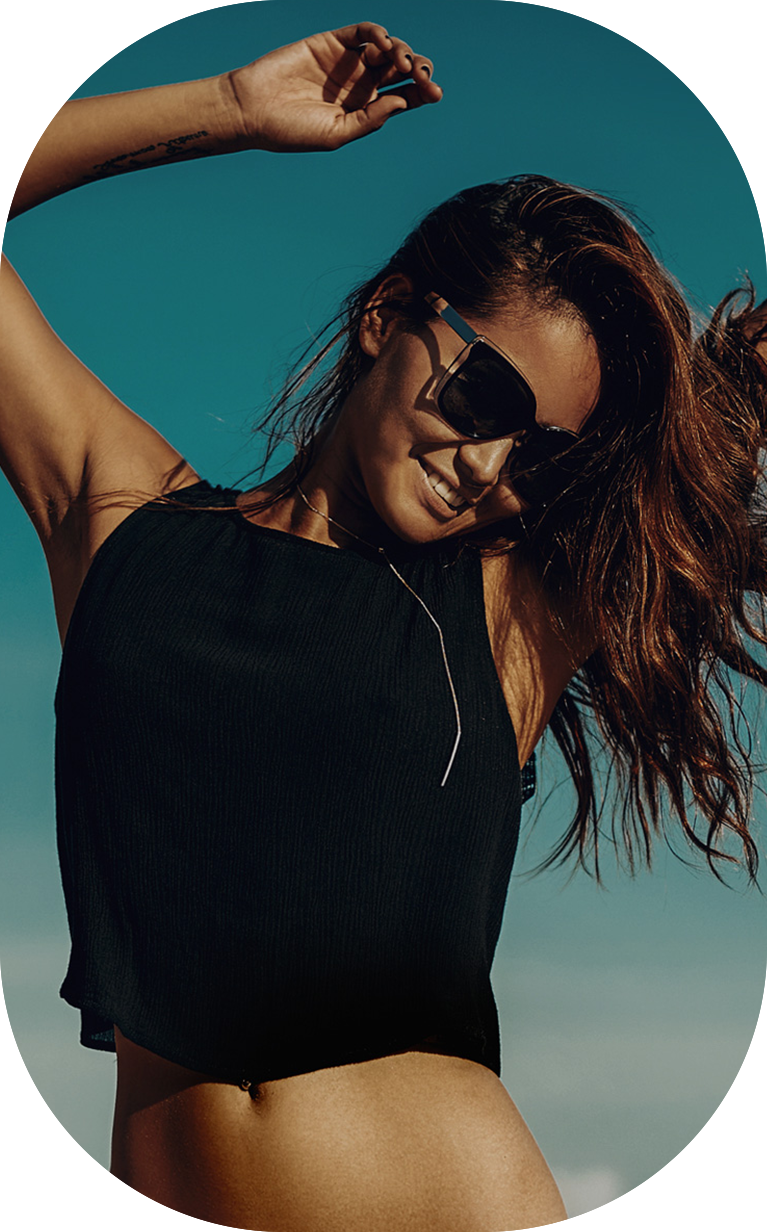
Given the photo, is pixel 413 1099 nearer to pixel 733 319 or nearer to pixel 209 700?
pixel 209 700

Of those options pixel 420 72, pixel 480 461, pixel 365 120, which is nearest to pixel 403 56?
pixel 420 72

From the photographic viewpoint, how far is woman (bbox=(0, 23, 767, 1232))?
1978 millimetres

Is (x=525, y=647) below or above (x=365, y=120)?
below

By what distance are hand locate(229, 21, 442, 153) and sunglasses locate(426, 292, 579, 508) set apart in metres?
0.45

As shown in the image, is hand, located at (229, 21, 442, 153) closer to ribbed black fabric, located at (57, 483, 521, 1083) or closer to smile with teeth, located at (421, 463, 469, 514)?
smile with teeth, located at (421, 463, 469, 514)

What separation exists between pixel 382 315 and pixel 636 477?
0.71 meters

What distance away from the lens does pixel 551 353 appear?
7.82ft

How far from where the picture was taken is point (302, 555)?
2.42 m

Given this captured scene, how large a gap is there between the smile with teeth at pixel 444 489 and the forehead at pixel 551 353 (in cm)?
26

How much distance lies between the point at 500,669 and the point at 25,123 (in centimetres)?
145

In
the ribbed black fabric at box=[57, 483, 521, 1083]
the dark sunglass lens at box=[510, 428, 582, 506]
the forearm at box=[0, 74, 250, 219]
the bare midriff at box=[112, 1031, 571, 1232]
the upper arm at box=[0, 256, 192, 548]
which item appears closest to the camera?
the bare midriff at box=[112, 1031, 571, 1232]

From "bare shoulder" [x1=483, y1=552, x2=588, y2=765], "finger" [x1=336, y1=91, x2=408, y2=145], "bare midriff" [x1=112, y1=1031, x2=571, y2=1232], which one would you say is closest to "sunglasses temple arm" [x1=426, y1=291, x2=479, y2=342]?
"finger" [x1=336, y1=91, x2=408, y2=145]

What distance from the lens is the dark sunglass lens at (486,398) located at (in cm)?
231

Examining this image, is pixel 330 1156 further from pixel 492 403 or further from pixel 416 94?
pixel 416 94
